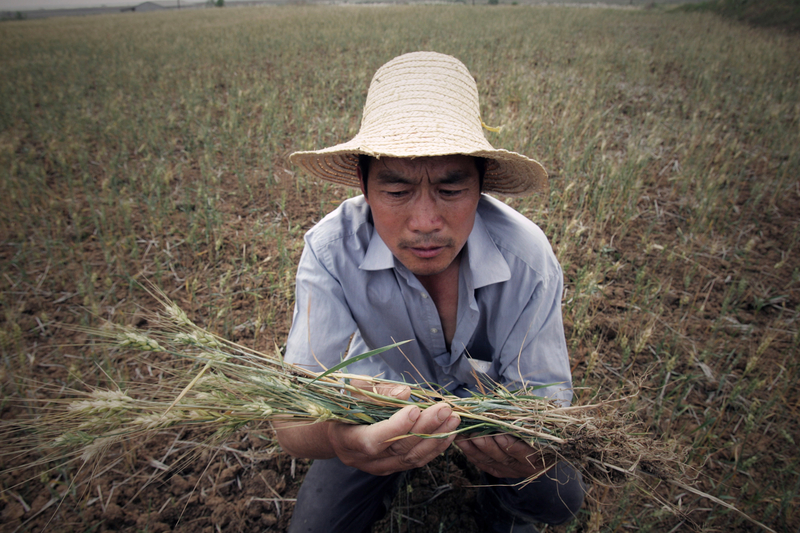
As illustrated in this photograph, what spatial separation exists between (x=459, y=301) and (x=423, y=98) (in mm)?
771

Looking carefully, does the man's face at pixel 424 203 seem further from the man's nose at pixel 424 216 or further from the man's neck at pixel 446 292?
the man's neck at pixel 446 292

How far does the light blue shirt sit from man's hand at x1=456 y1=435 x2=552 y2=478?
0.27m

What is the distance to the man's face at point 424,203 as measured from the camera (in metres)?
1.16

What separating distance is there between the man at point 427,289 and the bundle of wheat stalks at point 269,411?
0.26 feet

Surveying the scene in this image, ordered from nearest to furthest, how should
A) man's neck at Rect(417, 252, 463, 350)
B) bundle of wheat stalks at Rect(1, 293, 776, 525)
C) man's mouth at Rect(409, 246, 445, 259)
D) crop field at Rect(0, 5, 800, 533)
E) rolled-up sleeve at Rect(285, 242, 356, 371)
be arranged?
1. bundle of wheat stalks at Rect(1, 293, 776, 525)
2. man's mouth at Rect(409, 246, 445, 259)
3. rolled-up sleeve at Rect(285, 242, 356, 371)
4. man's neck at Rect(417, 252, 463, 350)
5. crop field at Rect(0, 5, 800, 533)

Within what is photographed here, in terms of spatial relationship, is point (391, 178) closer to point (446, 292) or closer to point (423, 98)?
point (423, 98)

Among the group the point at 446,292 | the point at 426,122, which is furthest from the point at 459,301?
the point at 426,122

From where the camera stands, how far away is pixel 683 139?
450 cm

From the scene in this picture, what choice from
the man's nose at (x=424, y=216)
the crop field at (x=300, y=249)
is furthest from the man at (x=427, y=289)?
the crop field at (x=300, y=249)

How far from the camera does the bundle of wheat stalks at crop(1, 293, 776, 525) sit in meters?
0.79

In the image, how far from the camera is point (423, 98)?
1286 mm

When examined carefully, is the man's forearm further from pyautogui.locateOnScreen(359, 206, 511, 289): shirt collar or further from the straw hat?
the straw hat

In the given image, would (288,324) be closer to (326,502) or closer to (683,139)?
(326,502)

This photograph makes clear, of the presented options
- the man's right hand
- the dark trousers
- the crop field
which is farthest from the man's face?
the dark trousers
